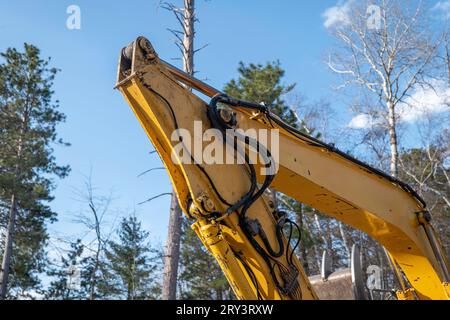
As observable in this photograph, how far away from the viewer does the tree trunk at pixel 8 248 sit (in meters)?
17.3

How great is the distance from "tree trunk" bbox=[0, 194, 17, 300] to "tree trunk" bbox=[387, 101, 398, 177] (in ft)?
43.2

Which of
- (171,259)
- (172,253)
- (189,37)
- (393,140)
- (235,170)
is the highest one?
(189,37)

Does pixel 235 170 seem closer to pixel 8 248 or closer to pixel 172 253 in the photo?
pixel 172 253

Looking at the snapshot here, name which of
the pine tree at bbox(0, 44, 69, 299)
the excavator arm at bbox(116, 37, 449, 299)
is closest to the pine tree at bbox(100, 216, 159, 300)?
the pine tree at bbox(0, 44, 69, 299)

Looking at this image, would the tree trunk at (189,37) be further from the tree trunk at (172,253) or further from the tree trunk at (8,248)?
the tree trunk at (8,248)

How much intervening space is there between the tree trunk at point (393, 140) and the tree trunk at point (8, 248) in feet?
43.2

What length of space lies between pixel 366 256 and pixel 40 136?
17246mm

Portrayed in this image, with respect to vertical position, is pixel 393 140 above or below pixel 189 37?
below

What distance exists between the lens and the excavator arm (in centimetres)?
375

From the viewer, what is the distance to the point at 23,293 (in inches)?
816

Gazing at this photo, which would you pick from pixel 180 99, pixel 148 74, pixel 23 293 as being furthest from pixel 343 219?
pixel 23 293

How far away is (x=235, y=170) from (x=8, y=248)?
53.8 ft

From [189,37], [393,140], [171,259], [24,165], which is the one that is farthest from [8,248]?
[393,140]

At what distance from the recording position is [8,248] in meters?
18.0
